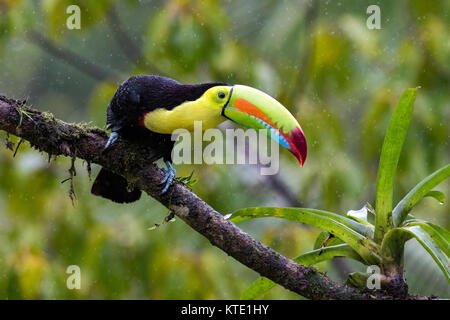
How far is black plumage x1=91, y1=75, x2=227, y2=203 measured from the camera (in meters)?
2.54

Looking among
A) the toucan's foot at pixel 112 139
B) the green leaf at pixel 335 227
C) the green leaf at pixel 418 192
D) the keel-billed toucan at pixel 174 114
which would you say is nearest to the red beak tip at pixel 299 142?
the keel-billed toucan at pixel 174 114

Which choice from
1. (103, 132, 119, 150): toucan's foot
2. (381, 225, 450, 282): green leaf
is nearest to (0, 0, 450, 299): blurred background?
(103, 132, 119, 150): toucan's foot

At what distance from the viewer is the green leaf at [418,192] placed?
2.02 meters

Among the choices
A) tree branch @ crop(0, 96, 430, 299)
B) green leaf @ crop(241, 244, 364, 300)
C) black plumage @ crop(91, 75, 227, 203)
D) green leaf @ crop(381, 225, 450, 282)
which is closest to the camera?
green leaf @ crop(381, 225, 450, 282)

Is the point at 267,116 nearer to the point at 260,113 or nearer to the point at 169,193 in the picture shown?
the point at 260,113

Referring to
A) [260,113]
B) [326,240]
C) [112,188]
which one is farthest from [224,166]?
[326,240]

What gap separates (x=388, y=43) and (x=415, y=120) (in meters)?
1.88

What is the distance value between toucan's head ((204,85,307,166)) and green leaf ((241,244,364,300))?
1.14ft

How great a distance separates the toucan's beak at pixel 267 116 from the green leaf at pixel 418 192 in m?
0.39

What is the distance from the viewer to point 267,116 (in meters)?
2.37

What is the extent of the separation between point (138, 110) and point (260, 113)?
0.60 m

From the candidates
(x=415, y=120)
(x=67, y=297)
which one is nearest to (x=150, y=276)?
(x=67, y=297)

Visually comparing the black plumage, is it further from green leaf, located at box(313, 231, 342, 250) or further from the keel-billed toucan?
green leaf, located at box(313, 231, 342, 250)

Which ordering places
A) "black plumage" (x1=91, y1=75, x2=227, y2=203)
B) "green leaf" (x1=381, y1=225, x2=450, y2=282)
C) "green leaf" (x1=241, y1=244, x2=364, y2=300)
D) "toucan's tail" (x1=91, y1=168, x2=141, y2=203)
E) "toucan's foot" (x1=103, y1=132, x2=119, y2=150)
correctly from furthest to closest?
1. "toucan's tail" (x1=91, y1=168, x2=141, y2=203)
2. "black plumage" (x1=91, y1=75, x2=227, y2=203)
3. "toucan's foot" (x1=103, y1=132, x2=119, y2=150)
4. "green leaf" (x1=241, y1=244, x2=364, y2=300)
5. "green leaf" (x1=381, y1=225, x2=450, y2=282)
